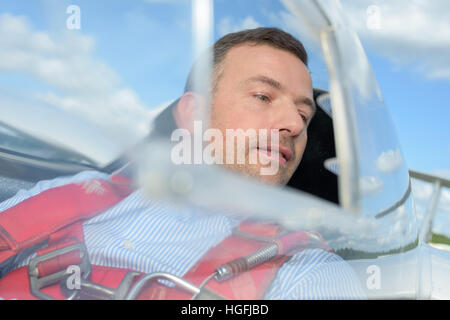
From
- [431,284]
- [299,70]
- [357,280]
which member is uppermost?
[299,70]

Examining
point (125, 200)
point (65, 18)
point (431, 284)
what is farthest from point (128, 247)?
point (431, 284)

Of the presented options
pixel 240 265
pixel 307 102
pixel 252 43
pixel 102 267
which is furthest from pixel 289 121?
pixel 102 267

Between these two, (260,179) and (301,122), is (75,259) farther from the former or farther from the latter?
(301,122)

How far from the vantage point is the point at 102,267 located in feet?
2.77

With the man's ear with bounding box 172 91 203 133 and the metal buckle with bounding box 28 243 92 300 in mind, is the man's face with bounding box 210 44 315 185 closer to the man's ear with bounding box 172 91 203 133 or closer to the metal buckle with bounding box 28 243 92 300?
the man's ear with bounding box 172 91 203 133

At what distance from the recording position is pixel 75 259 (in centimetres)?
85

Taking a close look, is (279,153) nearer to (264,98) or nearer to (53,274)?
(264,98)

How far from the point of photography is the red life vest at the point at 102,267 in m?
0.79

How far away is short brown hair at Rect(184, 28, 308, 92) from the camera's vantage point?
0.81m

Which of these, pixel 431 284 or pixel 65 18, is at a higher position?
pixel 65 18

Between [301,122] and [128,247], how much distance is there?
43 centimetres

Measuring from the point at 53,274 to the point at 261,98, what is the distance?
0.54 metres

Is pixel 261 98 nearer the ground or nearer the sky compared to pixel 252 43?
nearer the ground

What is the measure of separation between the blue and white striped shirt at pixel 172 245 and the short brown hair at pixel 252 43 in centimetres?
26
